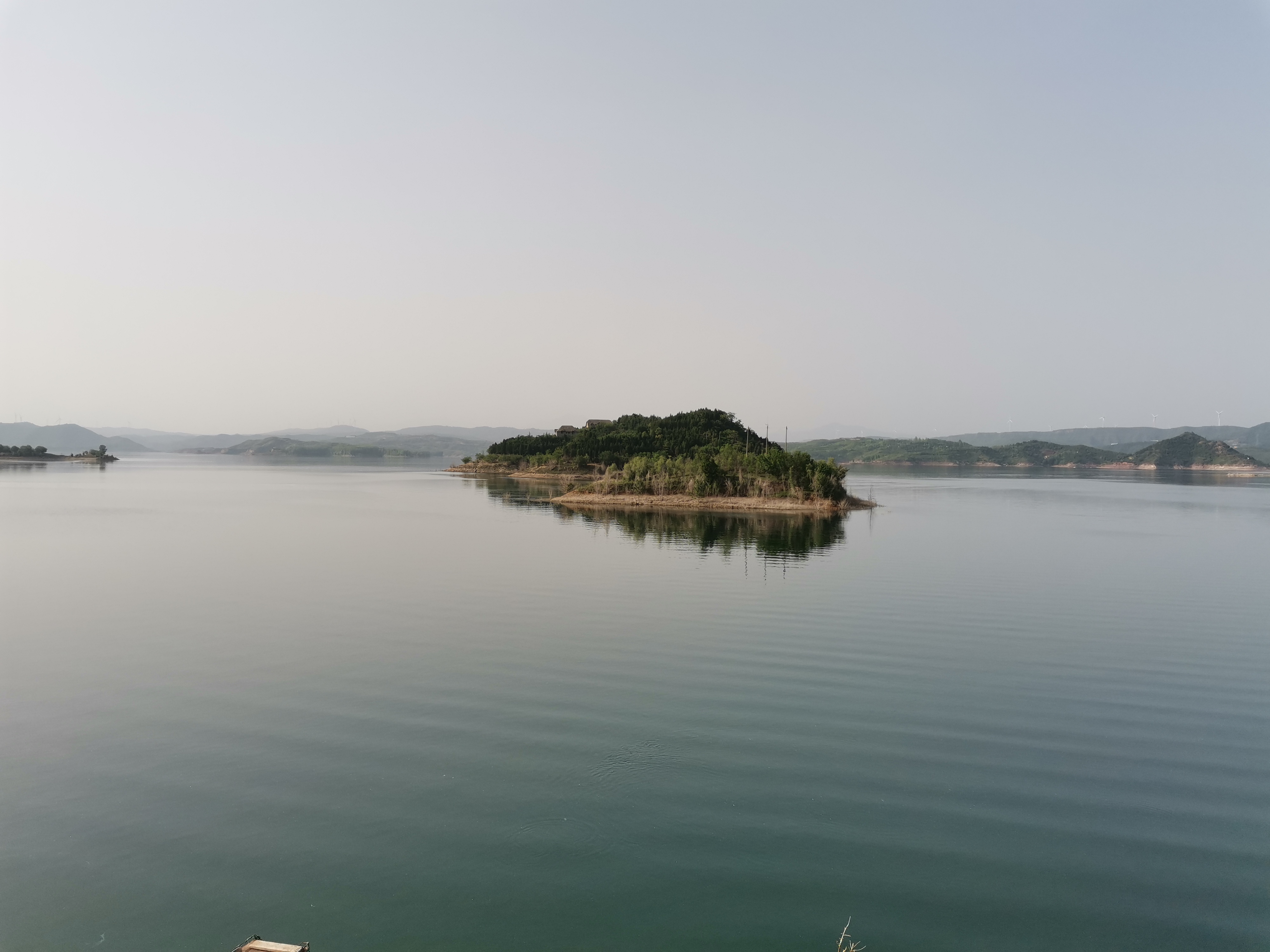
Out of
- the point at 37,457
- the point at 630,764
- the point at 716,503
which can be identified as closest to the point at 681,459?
the point at 716,503

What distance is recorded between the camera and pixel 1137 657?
1788cm

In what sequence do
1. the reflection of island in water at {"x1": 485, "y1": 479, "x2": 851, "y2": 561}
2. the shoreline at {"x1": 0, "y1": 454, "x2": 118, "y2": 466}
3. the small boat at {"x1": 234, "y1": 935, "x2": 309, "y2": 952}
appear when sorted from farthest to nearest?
1. the shoreline at {"x1": 0, "y1": 454, "x2": 118, "y2": 466}
2. the reflection of island in water at {"x1": 485, "y1": 479, "x2": 851, "y2": 561}
3. the small boat at {"x1": 234, "y1": 935, "x2": 309, "y2": 952}

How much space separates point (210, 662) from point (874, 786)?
1341 cm

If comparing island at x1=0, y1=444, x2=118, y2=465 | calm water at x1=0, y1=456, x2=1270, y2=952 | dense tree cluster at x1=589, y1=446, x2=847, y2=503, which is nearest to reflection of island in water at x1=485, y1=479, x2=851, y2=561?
dense tree cluster at x1=589, y1=446, x2=847, y2=503

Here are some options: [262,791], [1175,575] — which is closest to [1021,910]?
[262,791]

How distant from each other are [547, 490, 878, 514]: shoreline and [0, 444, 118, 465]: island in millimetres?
148719

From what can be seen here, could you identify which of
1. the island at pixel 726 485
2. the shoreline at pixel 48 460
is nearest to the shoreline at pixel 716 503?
the island at pixel 726 485

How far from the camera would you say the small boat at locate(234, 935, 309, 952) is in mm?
6199

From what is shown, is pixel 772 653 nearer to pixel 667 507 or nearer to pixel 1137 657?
pixel 1137 657

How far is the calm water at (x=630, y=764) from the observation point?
24.8 ft

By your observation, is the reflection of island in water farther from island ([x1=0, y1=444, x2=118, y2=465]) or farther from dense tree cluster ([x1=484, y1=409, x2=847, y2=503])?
island ([x1=0, y1=444, x2=118, y2=465])

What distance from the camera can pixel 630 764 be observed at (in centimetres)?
1102

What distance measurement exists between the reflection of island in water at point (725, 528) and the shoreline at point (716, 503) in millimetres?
1530

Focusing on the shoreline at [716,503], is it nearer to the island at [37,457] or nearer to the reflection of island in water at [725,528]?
the reflection of island in water at [725,528]
